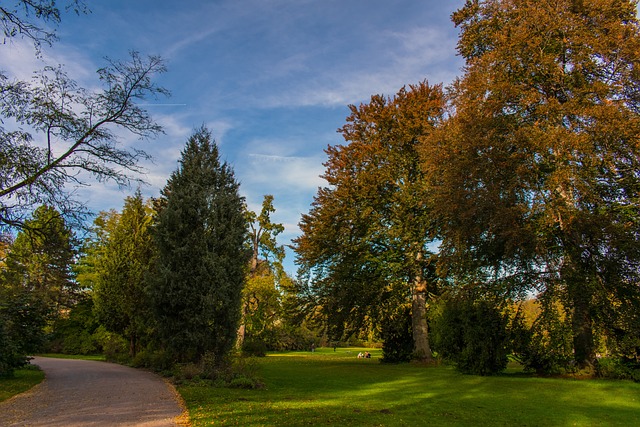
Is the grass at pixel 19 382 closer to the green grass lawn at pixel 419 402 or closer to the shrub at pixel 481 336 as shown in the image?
the green grass lawn at pixel 419 402

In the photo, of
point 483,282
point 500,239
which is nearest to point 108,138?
point 500,239

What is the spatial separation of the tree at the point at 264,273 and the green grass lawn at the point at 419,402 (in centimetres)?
1585

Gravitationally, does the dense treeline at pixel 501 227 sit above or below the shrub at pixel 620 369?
above

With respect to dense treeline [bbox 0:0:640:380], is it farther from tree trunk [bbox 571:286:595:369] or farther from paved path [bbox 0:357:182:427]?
paved path [bbox 0:357:182:427]

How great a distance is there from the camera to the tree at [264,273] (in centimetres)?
3116

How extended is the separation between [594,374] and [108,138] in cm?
1893

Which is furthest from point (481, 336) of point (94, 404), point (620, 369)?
point (94, 404)

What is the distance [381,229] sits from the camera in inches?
936

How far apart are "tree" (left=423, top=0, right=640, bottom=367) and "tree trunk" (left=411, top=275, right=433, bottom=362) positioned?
5608 millimetres

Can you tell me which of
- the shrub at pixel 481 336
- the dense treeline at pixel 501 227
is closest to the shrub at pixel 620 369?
the dense treeline at pixel 501 227

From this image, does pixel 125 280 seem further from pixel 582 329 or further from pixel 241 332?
pixel 582 329

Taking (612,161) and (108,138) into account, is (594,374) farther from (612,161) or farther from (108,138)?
(108,138)

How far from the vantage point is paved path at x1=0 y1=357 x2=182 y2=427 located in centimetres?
743

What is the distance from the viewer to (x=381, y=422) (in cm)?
771
